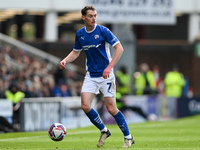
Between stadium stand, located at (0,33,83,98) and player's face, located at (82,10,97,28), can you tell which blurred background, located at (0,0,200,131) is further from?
player's face, located at (82,10,97,28)

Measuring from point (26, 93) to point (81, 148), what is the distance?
9.10 m

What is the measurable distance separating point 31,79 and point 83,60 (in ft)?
46.5

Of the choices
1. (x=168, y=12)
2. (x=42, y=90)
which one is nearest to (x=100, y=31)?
(x=42, y=90)

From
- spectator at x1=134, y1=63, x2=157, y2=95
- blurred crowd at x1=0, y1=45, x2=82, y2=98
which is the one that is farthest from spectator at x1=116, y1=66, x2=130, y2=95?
spectator at x1=134, y1=63, x2=157, y2=95

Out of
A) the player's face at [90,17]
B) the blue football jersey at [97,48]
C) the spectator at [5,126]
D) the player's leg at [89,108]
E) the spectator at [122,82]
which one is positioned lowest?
the spectator at [5,126]

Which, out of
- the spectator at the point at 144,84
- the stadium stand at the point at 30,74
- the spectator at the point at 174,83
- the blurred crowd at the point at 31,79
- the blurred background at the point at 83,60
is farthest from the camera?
the spectator at the point at 174,83

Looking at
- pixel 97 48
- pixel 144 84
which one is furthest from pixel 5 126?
pixel 144 84

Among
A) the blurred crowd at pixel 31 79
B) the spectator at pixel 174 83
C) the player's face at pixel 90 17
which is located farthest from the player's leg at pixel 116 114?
the spectator at pixel 174 83

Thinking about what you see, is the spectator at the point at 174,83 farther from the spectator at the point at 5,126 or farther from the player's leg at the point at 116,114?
the player's leg at the point at 116,114

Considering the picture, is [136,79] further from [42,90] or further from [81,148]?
[81,148]

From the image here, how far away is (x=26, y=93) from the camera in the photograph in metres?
18.7

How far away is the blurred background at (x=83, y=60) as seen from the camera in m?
18.1

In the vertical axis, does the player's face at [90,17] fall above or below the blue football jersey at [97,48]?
above

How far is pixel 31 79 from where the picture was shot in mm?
21203
